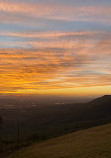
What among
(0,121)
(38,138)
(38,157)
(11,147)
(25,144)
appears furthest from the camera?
(38,138)

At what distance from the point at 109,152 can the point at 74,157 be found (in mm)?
5508

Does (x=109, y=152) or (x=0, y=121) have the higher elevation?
(x=0, y=121)

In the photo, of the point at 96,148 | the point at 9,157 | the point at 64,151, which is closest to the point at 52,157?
the point at 64,151

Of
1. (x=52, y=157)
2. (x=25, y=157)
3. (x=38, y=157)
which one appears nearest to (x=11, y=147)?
(x=25, y=157)

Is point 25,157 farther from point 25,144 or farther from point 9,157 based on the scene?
point 25,144

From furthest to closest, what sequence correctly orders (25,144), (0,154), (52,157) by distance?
(25,144) < (0,154) < (52,157)

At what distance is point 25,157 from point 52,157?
723cm

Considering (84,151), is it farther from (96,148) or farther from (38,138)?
(38,138)

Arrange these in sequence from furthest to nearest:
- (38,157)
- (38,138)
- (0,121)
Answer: (38,138) < (0,121) < (38,157)

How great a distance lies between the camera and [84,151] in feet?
116

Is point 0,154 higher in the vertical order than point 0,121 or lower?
lower

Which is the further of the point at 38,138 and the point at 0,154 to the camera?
the point at 38,138

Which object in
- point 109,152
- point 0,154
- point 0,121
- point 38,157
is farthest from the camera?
point 0,121

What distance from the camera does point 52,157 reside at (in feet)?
118
